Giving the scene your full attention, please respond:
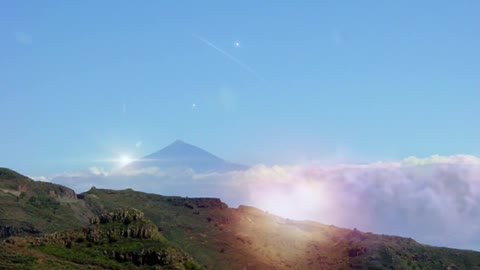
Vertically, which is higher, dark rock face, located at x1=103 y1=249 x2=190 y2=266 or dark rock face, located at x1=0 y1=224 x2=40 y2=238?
dark rock face, located at x1=0 y1=224 x2=40 y2=238

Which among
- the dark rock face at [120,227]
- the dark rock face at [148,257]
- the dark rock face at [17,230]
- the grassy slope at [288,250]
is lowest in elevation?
the dark rock face at [148,257]

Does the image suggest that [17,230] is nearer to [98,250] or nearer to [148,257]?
[98,250]

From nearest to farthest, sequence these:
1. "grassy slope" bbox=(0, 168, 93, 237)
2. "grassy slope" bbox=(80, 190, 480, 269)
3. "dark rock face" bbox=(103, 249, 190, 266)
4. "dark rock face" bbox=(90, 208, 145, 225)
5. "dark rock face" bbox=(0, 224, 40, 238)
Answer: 1. "dark rock face" bbox=(103, 249, 190, 266)
2. "dark rock face" bbox=(90, 208, 145, 225)
3. "dark rock face" bbox=(0, 224, 40, 238)
4. "grassy slope" bbox=(0, 168, 93, 237)
5. "grassy slope" bbox=(80, 190, 480, 269)

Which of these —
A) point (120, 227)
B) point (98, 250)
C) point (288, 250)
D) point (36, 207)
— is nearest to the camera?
point (98, 250)

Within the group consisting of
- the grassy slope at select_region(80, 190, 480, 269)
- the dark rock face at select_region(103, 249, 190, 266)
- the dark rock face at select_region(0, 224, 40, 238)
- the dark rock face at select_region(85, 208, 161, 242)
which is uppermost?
the grassy slope at select_region(80, 190, 480, 269)

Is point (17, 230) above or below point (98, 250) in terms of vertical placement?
above

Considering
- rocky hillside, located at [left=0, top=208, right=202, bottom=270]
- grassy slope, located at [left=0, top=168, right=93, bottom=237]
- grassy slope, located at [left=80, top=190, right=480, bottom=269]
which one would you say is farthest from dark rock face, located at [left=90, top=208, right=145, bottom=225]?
grassy slope, located at [left=80, top=190, right=480, bottom=269]

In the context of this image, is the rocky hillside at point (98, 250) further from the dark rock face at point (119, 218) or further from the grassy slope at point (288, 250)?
the grassy slope at point (288, 250)

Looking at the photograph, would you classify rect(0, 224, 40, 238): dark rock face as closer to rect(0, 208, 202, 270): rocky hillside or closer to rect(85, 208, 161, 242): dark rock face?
rect(85, 208, 161, 242): dark rock face

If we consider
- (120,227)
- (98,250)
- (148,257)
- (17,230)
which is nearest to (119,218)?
(120,227)

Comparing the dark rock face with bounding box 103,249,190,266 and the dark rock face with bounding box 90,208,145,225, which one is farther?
the dark rock face with bounding box 90,208,145,225

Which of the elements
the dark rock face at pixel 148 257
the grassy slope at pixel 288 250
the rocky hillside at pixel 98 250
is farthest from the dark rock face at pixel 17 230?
the dark rock face at pixel 148 257

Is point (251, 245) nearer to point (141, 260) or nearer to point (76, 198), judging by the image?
point (76, 198)

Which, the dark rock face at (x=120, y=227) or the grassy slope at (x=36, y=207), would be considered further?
the grassy slope at (x=36, y=207)
